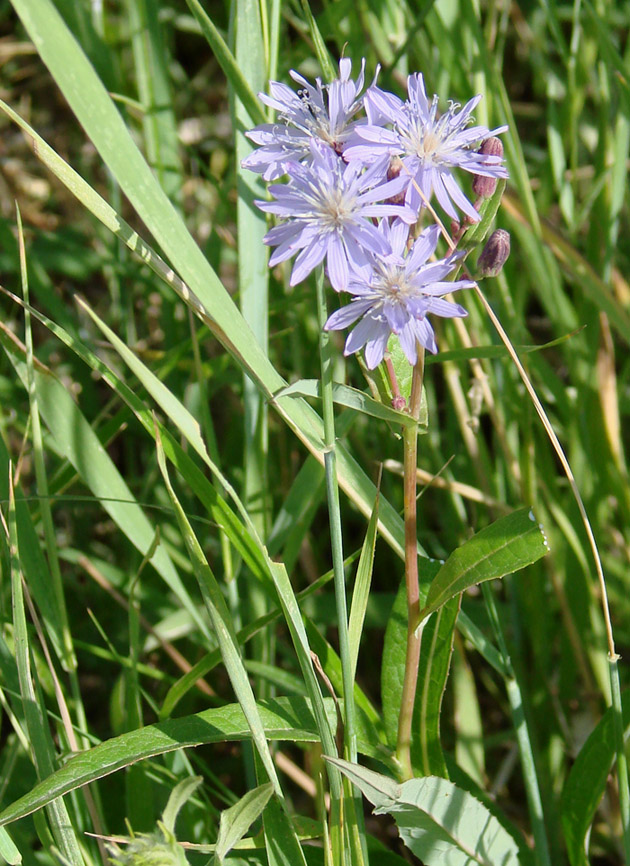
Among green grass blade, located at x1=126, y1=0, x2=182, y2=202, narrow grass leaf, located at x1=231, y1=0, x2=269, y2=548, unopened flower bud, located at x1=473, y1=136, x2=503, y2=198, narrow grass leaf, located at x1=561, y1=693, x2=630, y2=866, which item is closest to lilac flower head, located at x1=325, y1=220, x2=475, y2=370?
unopened flower bud, located at x1=473, y1=136, x2=503, y2=198

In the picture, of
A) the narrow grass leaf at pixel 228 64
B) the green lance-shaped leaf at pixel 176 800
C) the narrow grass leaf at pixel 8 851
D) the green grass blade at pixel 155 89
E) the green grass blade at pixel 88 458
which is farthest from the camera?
the green grass blade at pixel 155 89

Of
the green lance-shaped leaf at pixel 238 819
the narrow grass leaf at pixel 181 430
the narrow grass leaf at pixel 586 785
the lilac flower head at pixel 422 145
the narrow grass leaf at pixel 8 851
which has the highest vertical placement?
the lilac flower head at pixel 422 145

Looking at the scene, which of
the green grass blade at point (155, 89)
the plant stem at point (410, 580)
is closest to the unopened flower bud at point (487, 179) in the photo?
the plant stem at point (410, 580)

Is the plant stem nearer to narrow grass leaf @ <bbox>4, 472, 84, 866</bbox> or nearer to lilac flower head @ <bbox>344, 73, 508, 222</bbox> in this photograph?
lilac flower head @ <bbox>344, 73, 508, 222</bbox>

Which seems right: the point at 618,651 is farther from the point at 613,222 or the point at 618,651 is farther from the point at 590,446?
the point at 613,222

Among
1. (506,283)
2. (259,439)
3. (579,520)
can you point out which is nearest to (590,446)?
(579,520)

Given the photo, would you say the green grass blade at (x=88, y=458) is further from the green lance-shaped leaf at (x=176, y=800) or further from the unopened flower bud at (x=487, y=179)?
the unopened flower bud at (x=487, y=179)
